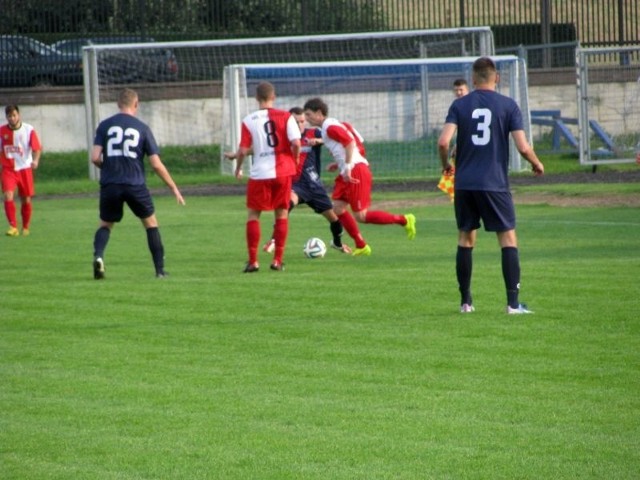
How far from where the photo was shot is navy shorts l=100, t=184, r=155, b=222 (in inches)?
534

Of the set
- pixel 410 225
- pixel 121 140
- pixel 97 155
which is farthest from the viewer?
pixel 410 225

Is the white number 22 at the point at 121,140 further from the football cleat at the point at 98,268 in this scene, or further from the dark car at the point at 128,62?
the dark car at the point at 128,62

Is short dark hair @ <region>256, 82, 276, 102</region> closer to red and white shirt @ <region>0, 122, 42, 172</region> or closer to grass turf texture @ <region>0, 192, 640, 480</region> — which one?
grass turf texture @ <region>0, 192, 640, 480</region>

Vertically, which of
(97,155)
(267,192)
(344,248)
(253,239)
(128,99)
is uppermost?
(128,99)

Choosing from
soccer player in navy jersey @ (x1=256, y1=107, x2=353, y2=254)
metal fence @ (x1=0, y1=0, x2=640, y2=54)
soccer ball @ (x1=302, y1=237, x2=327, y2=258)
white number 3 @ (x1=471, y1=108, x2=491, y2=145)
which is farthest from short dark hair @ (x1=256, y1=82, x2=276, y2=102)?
metal fence @ (x1=0, y1=0, x2=640, y2=54)

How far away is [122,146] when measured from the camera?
1354 centimetres

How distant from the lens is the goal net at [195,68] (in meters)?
31.7

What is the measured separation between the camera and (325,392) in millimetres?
7660

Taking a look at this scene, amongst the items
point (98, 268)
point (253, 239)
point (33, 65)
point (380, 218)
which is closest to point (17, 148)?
point (380, 218)

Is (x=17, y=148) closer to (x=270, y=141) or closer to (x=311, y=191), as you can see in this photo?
(x=311, y=191)

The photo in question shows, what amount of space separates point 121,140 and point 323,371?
5.91 m

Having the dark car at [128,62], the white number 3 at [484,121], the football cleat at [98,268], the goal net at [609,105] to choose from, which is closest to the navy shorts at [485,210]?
the white number 3 at [484,121]

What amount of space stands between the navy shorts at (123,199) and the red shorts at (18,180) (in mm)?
6321

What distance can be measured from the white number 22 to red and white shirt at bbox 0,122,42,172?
21.8ft
